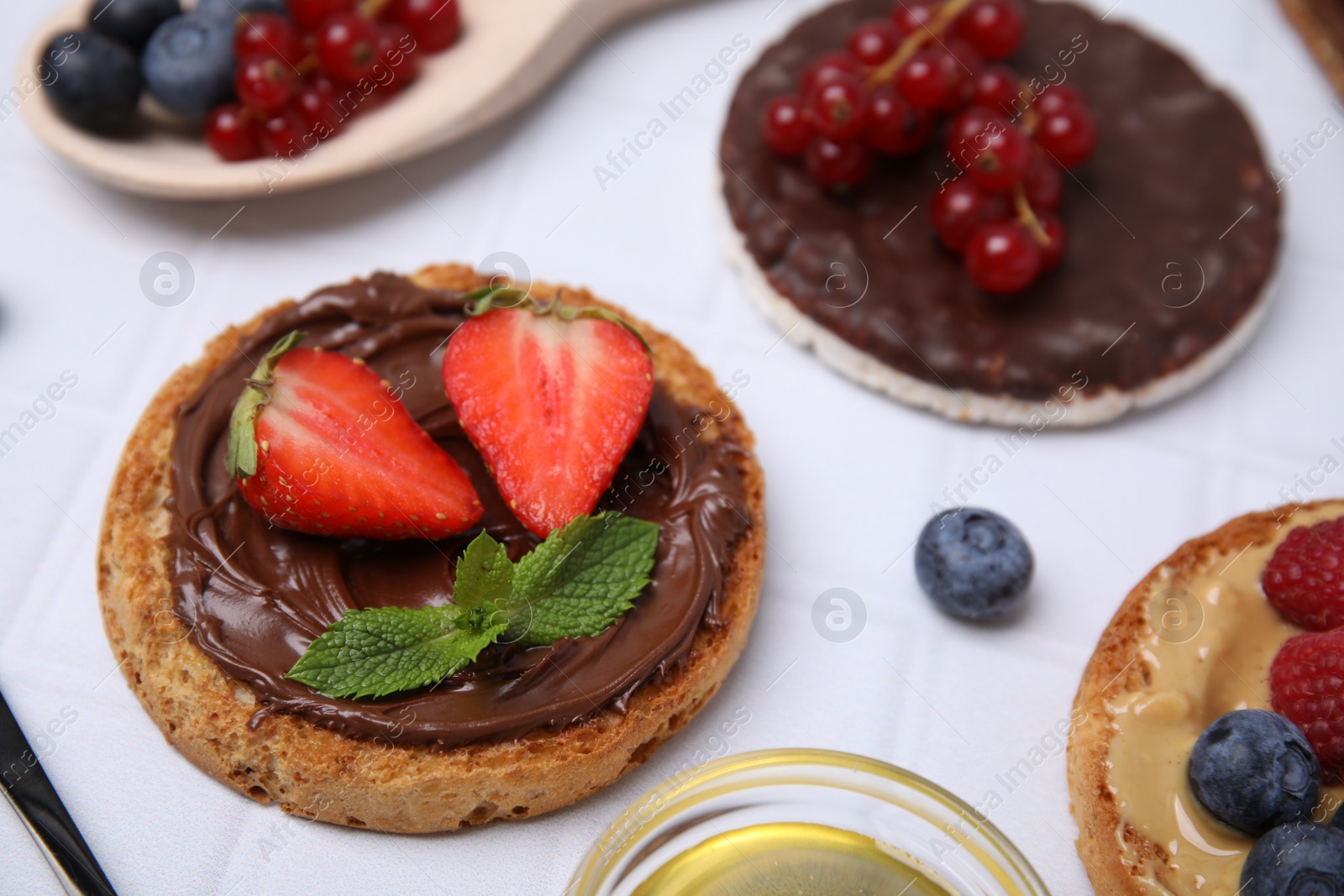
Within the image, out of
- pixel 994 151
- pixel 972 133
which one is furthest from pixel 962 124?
pixel 994 151

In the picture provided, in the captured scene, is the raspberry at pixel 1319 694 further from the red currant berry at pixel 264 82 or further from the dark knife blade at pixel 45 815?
the red currant berry at pixel 264 82

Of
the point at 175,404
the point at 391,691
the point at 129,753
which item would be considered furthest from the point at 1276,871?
the point at 175,404

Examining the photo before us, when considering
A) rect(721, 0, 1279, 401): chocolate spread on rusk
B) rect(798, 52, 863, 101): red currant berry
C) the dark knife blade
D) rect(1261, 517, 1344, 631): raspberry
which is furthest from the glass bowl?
rect(798, 52, 863, 101): red currant berry

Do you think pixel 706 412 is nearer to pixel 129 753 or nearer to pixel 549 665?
pixel 549 665

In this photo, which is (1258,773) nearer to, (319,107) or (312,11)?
(319,107)

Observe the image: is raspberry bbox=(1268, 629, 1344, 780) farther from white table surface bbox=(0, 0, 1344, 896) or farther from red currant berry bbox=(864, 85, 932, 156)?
red currant berry bbox=(864, 85, 932, 156)

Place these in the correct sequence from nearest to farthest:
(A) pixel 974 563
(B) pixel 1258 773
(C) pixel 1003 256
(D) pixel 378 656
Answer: (B) pixel 1258 773, (D) pixel 378 656, (A) pixel 974 563, (C) pixel 1003 256
